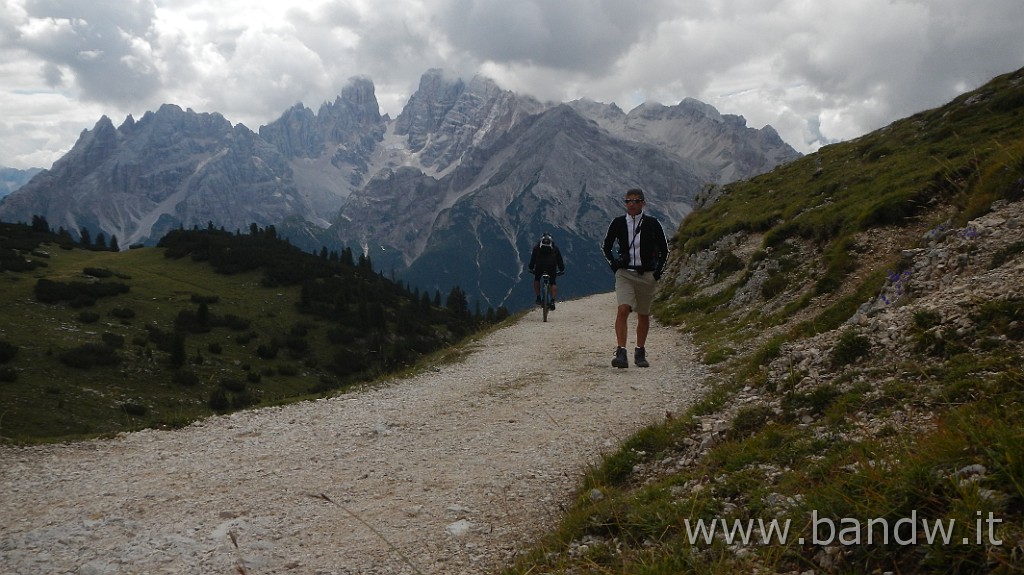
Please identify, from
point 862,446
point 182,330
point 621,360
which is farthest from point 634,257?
point 182,330

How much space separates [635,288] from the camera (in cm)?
1305

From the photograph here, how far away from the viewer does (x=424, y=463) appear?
8.18 meters

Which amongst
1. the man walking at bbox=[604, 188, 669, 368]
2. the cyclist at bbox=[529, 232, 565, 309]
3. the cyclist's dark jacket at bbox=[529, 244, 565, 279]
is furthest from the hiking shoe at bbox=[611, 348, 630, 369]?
the cyclist's dark jacket at bbox=[529, 244, 565, 279]

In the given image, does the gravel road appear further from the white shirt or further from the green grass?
the green grass

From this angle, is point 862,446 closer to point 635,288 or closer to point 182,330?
point 635,288

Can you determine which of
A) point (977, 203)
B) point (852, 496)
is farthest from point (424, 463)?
point (977, 203)

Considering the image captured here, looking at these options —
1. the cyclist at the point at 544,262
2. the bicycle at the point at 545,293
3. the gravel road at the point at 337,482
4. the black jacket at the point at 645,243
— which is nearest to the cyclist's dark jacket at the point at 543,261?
the cyclist at the point at 544,262

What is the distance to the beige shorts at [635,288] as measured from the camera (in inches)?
506

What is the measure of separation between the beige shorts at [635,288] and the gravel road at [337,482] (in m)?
1.63

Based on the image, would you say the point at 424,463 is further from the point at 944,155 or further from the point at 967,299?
the point at 944,155

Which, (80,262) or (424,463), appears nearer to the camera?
(424,463)

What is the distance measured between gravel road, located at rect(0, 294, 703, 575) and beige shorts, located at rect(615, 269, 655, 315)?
5.35ft

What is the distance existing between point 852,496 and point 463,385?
10057 mm

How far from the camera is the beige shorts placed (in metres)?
12.9
